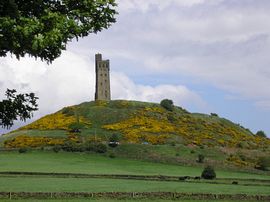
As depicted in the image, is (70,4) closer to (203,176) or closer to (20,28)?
(20,28)

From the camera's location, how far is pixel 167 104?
142375 millimetres

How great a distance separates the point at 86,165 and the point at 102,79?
6067 cm

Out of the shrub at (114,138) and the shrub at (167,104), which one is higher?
the shrub at (167,104)

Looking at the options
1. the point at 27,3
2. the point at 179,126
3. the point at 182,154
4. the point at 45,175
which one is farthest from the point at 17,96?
the point at 179,126

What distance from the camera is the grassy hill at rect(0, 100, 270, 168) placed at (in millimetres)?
103438

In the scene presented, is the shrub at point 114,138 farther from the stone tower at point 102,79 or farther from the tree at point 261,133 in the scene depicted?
the tree at point 261,133

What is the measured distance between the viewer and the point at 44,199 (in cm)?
4272

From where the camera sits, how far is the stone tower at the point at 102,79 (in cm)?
14588

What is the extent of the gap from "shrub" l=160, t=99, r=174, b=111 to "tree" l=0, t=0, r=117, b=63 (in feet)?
395

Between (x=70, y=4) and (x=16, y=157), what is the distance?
77.9 meters

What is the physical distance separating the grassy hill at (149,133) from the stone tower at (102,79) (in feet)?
13.0

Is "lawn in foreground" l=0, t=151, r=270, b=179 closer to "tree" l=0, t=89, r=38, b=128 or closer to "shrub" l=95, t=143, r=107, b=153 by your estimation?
"shrub" l=95, t=143, r=107, b=153

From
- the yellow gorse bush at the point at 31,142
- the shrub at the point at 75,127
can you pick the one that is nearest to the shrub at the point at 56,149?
the yellow gorse bush at the point at 31,142

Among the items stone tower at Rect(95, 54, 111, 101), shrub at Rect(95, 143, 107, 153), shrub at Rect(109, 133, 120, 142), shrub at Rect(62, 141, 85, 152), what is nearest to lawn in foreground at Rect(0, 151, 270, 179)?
shrub at Rect(62, 141, 85, 152)
